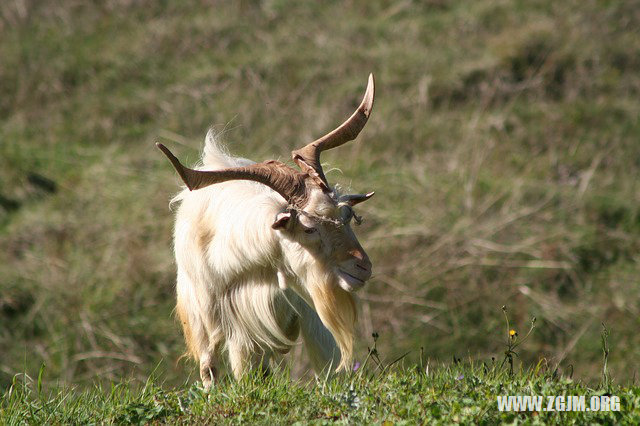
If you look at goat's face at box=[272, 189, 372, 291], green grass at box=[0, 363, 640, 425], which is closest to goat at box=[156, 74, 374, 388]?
goat's face at box=[272, 189, 372, 291]

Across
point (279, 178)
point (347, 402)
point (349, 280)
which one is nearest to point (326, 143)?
point (279, 178)

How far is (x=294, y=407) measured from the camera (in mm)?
4418

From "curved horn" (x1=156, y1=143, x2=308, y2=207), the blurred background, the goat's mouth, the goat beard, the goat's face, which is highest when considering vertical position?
"curved horn" (x1=156, y1=143, x2=308, y2=207)

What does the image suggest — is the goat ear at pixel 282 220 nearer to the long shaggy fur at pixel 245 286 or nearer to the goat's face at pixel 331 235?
the goat's face at pixel 331 235

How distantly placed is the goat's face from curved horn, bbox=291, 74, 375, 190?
135 mm

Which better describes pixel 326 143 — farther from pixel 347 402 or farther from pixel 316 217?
pixel 347 402

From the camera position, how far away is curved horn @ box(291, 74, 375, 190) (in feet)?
17.2

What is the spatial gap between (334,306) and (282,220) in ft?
2.13

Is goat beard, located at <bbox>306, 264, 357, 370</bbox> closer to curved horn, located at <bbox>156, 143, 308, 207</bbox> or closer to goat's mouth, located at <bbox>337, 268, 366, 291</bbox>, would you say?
goat's mouth, located at <bbox>337, 268, 366, 291</bbox>

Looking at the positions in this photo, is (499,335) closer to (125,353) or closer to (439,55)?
(125,353)

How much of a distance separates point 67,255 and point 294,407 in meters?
7.30

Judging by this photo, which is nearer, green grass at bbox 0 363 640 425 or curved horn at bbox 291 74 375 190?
green grass at bbox 0 363 640 425

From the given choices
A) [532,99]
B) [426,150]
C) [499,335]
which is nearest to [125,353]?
[499,335]

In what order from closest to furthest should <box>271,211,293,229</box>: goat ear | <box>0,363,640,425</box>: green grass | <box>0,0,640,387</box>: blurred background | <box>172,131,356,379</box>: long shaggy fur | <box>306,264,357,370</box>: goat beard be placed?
<box>0,363,640,425</box>: green grass
<box>271,211,293,229</box>: goat ear
<box>306,264,357,370</box>: goat beard
<box>172,131,356,379</box>: long shaggy fur
<box>0,0,640,387</box>: blurred background
